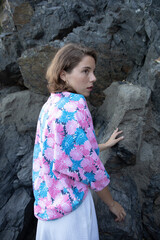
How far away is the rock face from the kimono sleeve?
2.44 feet

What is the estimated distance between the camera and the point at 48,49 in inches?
116

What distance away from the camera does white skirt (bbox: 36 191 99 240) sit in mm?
1173

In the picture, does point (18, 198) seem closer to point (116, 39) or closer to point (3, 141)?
point (3, 141)

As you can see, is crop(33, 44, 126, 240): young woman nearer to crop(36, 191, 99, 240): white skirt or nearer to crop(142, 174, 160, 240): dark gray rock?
crop(36, 191, 99, 240): white skirt

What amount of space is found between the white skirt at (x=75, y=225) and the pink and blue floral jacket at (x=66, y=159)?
0.17ft

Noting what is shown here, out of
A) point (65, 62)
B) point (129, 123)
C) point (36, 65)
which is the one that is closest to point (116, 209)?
point (129, 123)

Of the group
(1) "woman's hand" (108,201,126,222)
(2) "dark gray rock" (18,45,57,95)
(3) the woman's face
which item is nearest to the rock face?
(2) "dark gray rock" (18,45,57,95)

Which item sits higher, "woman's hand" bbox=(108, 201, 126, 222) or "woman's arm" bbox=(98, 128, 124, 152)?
"woman's arm" bbox=(98, 128, 124, 152)

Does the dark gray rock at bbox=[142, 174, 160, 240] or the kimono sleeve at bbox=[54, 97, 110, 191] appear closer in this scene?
the kimono sleeve at bbox=[54, 97, 110, 191]

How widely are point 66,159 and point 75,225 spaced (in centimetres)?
43

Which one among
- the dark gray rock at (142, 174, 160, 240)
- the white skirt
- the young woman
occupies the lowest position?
the dark gray rock at (142, 174, 160, 240)

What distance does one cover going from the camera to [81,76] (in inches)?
51.8

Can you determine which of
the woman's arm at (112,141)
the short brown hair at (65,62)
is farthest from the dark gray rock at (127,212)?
the short brown hair at (65,62)

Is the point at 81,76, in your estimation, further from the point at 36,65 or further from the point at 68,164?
the point at 36,65
